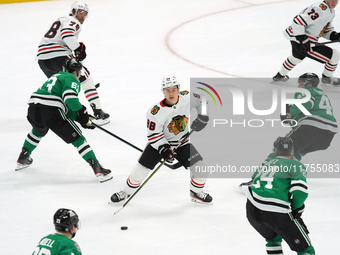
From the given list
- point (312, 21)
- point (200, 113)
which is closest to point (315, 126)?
point (200, 113)

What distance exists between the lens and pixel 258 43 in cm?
737

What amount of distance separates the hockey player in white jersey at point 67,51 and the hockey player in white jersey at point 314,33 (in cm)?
210

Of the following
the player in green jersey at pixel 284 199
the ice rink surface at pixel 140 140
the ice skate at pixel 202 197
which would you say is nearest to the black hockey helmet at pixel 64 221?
the ice rink surface at pixel 140 140

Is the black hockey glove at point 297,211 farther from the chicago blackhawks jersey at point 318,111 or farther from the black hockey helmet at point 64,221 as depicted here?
the chicago blackhawks jersey at point 318,111

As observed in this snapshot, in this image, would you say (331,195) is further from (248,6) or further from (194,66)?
(248,6)

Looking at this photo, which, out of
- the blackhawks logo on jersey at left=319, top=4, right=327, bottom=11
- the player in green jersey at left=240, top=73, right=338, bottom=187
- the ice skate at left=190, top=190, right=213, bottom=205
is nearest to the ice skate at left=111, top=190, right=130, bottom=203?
the ice skate at left=190, top=190, right=213, bottom=205

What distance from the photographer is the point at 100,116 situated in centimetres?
498

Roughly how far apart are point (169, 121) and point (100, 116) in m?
1.72

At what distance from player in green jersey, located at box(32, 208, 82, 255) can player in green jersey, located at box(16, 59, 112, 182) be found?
1.59 metres

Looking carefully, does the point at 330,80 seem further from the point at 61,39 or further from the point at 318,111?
the point at 61,39

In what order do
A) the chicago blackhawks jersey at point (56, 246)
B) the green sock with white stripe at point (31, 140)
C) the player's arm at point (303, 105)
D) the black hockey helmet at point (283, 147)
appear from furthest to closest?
the green sock with white stripe at point (31, 140), the player's arm at point (303, 105), the black hockey helmet at point (283, 147), the chicago blackhawks jersey at point (56, 246)

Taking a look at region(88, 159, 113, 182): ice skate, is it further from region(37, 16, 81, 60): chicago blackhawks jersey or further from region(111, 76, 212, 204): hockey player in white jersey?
region(37, 16, 81, 60): chicago blackhawks jersey

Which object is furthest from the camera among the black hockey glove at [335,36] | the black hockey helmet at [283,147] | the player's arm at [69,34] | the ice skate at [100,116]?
the black hockey glove at [335,36]

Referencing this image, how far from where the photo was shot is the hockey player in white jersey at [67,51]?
4.84 meters
